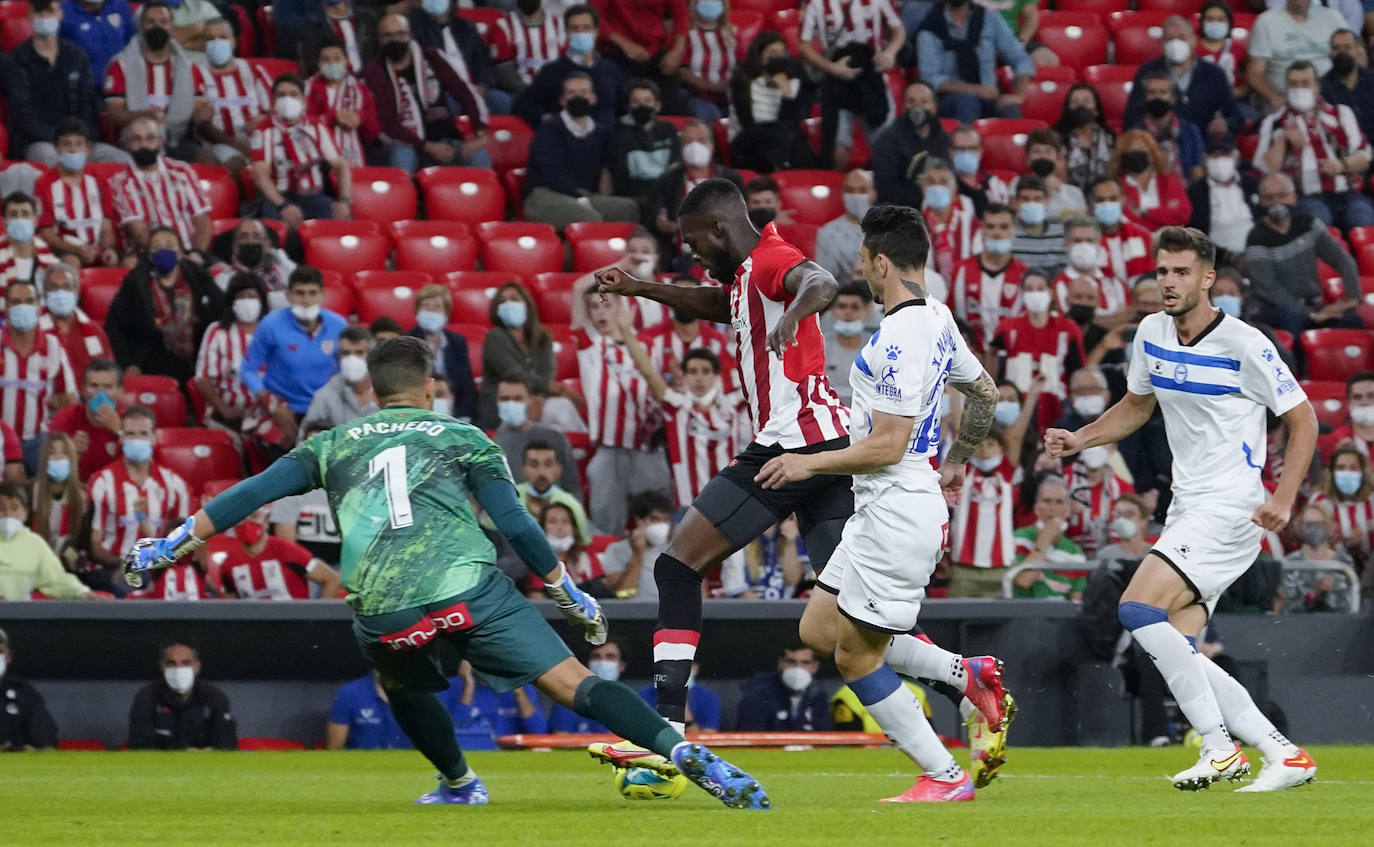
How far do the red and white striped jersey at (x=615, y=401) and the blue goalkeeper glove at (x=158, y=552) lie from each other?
24.6 ft

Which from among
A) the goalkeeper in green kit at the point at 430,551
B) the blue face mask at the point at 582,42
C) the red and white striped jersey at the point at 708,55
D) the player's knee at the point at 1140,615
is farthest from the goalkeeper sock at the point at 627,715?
the red and white striped jersey at the point at 708,55

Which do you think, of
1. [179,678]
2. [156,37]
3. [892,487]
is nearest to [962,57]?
[156,37]

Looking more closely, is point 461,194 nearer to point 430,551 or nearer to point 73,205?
point 73,205

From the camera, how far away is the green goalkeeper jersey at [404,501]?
6.82 metres

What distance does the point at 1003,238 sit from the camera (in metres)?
15.6

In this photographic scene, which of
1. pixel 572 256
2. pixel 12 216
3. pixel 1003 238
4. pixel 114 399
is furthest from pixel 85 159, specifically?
pixel 1003 238

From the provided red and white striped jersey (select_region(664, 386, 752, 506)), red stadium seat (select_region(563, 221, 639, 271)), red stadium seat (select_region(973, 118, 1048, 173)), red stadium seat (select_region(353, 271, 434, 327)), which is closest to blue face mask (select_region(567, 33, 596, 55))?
red stadium seat (select_region(563, 221, 639, 271))

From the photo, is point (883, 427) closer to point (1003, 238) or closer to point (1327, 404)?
point (1003, 238)

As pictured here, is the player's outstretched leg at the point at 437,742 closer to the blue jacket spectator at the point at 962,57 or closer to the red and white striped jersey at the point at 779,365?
the red and white striped jersey at the point at 779,365

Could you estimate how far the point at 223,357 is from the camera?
46.6 feet

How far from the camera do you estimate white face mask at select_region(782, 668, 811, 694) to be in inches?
491

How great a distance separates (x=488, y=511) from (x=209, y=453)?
7411mm

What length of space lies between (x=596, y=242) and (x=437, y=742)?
9324mm

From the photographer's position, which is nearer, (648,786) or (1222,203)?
(648,786)
